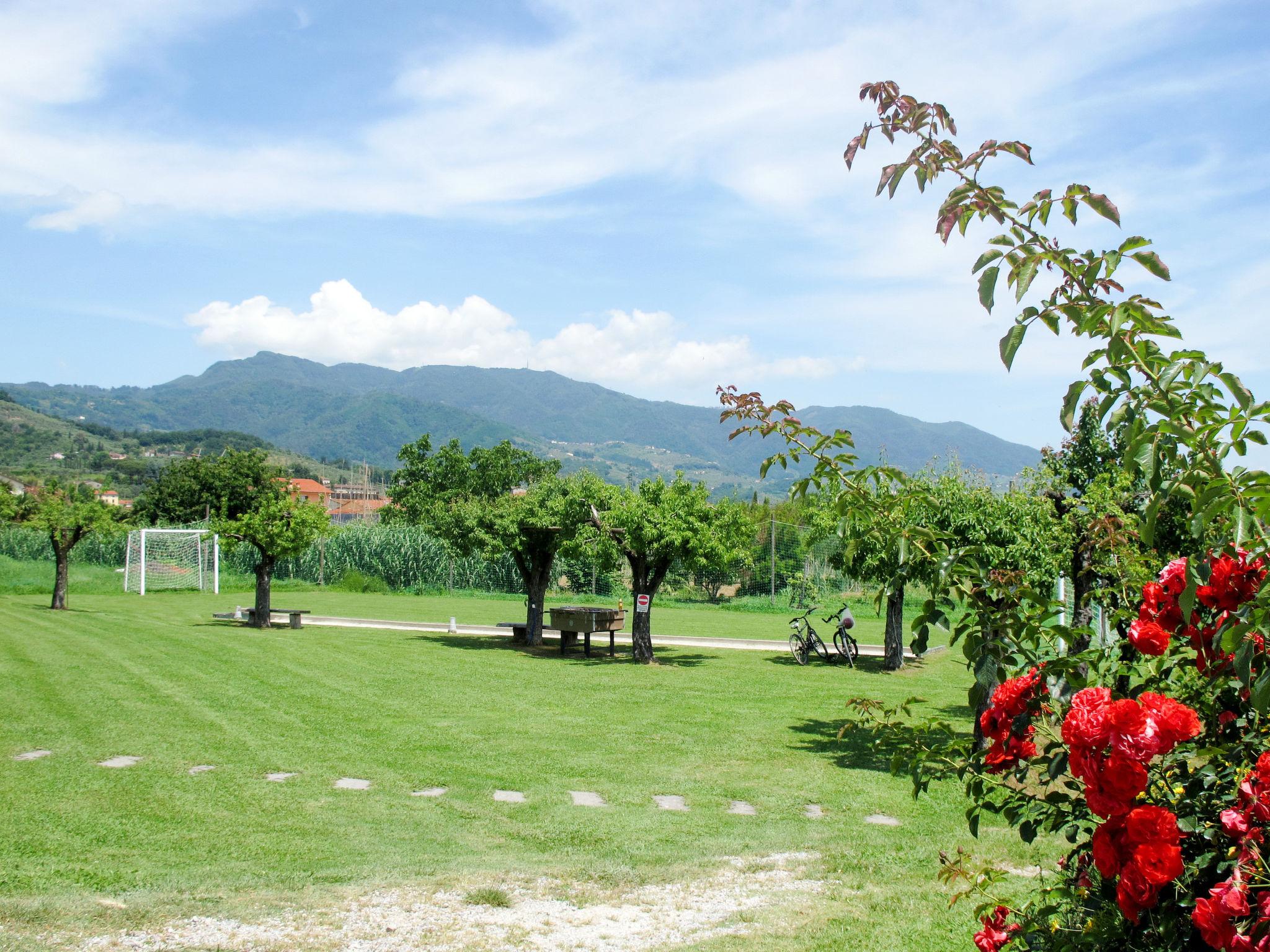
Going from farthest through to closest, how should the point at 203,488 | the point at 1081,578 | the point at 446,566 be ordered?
the point at 203,488
the point at 446,566
the point at 1081,578

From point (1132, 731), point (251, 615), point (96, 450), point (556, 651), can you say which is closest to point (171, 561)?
point (251, 615)

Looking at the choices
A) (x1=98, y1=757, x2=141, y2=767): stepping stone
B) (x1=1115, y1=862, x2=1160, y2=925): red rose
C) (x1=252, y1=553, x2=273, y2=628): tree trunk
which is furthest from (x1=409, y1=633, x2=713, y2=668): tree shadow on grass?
(x1=1115, y1=862, x2=1160, y2=925): red rose

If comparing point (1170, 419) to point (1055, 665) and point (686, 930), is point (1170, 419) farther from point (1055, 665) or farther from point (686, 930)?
point (686, 930)

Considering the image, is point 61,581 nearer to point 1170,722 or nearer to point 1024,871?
point 1024,871

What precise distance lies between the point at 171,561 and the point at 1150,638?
32321 mm

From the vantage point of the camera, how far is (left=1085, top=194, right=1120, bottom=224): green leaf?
1.81 m

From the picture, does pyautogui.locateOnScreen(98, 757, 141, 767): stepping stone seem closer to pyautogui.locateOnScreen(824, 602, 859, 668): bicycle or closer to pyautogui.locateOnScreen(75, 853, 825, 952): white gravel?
pyautogui.locateOnScreen(75, 853, 825, 952): white gravel

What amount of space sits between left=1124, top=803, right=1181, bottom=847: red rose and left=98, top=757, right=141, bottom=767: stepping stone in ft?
25.7

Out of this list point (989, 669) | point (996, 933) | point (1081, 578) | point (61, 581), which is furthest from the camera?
point (61, 581)

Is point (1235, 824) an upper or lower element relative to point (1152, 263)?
lower

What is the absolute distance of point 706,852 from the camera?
19.1ft

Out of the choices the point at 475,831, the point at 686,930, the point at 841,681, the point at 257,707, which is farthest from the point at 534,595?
the point at 686,930

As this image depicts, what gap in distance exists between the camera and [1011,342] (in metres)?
1.79

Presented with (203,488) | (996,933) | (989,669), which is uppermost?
(203,488)
